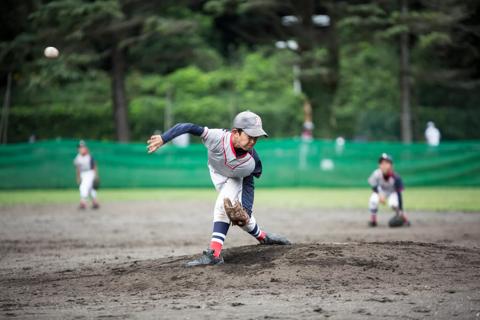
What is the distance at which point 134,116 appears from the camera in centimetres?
3384

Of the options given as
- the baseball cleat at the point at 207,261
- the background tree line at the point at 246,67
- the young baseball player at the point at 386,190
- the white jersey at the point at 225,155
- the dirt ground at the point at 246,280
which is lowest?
the dirt ground at the point at 246,280

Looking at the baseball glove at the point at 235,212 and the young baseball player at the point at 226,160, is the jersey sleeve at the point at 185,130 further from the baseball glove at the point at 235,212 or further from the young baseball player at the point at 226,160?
the baseball glove at the point at 235,212

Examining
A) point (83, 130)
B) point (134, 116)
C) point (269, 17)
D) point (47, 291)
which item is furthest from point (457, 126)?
point (47, 291)

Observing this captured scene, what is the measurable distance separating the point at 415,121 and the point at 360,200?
50.4ft

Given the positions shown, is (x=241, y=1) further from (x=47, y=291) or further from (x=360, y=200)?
(x=47, y=291)

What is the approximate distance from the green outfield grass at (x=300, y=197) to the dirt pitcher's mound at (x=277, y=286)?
975 cm

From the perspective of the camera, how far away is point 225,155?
7750 mm

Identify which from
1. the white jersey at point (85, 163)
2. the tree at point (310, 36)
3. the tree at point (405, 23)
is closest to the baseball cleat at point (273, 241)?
the white jersey at point (85, 163)

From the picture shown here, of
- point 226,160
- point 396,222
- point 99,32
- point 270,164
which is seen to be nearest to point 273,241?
point 226,160

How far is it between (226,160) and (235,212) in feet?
1.92

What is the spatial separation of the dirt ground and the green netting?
1151 cm

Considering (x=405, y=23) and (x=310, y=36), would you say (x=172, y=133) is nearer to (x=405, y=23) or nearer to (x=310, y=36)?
(x=405, y=23)

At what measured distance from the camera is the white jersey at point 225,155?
7738 mm

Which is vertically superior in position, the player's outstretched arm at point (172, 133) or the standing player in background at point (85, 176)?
the player's outstretched arm at point (172, 133)
